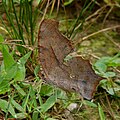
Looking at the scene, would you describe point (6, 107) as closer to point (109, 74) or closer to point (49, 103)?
point (49, 103)

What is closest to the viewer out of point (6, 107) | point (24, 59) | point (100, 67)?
point (6, 107)

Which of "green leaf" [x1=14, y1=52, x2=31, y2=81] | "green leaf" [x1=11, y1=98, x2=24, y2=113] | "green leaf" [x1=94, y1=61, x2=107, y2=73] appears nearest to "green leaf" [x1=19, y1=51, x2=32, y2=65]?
"green leaf" [x1=14, y1=52, x2=31, y2=81]

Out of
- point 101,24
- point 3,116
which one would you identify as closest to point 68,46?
point 3,116

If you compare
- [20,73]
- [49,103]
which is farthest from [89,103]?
[20,73]

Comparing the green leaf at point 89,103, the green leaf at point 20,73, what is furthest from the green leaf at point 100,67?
the green leaf at point 20,73

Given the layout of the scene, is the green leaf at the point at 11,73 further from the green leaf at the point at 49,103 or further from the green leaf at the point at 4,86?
the green leaf at the point at 49,103

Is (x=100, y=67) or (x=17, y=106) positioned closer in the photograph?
(x=17, y=106)

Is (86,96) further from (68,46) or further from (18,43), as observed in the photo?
(18,43)
